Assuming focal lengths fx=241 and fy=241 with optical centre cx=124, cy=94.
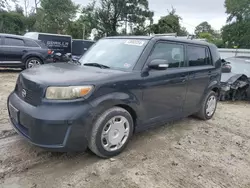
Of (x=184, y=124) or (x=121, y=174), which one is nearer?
(x=121, y=174)

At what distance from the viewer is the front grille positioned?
286 cm

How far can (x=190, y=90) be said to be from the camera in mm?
4488

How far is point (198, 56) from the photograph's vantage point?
4762 mm

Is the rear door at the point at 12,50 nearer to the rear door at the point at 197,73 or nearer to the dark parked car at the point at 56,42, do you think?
the dark parked car at the point at 56,42

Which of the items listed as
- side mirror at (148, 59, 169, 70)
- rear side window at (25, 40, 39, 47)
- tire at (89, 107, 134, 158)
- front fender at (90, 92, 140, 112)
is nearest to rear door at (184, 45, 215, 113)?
side mirror at (148, 59, 169, 70)

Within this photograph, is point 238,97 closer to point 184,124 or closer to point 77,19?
point 184,124

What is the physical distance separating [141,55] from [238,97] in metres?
5.89

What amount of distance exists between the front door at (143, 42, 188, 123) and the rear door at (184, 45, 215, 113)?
209 mm

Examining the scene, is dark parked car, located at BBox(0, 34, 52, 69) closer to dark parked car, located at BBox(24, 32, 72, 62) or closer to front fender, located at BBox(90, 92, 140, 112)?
dark parked car, located at BBox(24, 32, 72, 62)

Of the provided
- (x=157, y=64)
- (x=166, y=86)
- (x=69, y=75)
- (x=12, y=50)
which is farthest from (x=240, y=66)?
(x=12, y=50)

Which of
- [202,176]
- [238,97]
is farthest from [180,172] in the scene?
[238,97]

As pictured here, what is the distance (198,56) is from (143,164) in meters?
2.58

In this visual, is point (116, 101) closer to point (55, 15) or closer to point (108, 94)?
Answer: point (108, 94)

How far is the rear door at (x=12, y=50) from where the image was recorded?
9.66m
